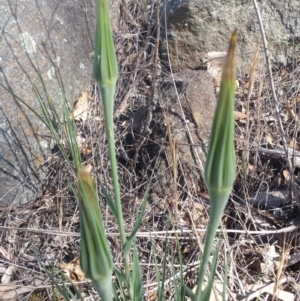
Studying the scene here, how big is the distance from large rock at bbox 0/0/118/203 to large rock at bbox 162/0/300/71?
0.51 metres

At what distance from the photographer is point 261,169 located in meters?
2.09

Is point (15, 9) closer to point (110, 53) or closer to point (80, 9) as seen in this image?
point (80, 9)

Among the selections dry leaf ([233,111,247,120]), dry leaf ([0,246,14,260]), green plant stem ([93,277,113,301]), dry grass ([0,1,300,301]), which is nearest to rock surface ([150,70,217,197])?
dry grass ([0,1,300,301])

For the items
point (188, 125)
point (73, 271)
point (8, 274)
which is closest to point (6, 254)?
point (8, 274)

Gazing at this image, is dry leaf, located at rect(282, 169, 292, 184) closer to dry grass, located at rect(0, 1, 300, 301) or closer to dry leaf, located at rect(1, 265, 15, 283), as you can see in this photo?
dry grass, located at rect(0, 1, 300, 301)

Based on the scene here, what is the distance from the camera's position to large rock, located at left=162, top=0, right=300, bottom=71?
267cm

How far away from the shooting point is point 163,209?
81.1 inches

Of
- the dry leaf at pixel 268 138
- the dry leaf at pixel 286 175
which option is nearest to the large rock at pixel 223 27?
the dry leaf at pixel 268 138

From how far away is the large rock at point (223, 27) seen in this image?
2672mm

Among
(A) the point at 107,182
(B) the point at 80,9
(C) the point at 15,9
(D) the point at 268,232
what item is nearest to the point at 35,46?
(C) the point at 15,9

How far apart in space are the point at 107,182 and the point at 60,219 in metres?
0.27

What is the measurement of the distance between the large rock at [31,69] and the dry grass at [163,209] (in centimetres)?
9

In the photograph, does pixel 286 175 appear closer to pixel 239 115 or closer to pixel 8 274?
pixel 239 115

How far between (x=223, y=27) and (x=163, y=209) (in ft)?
3.75
